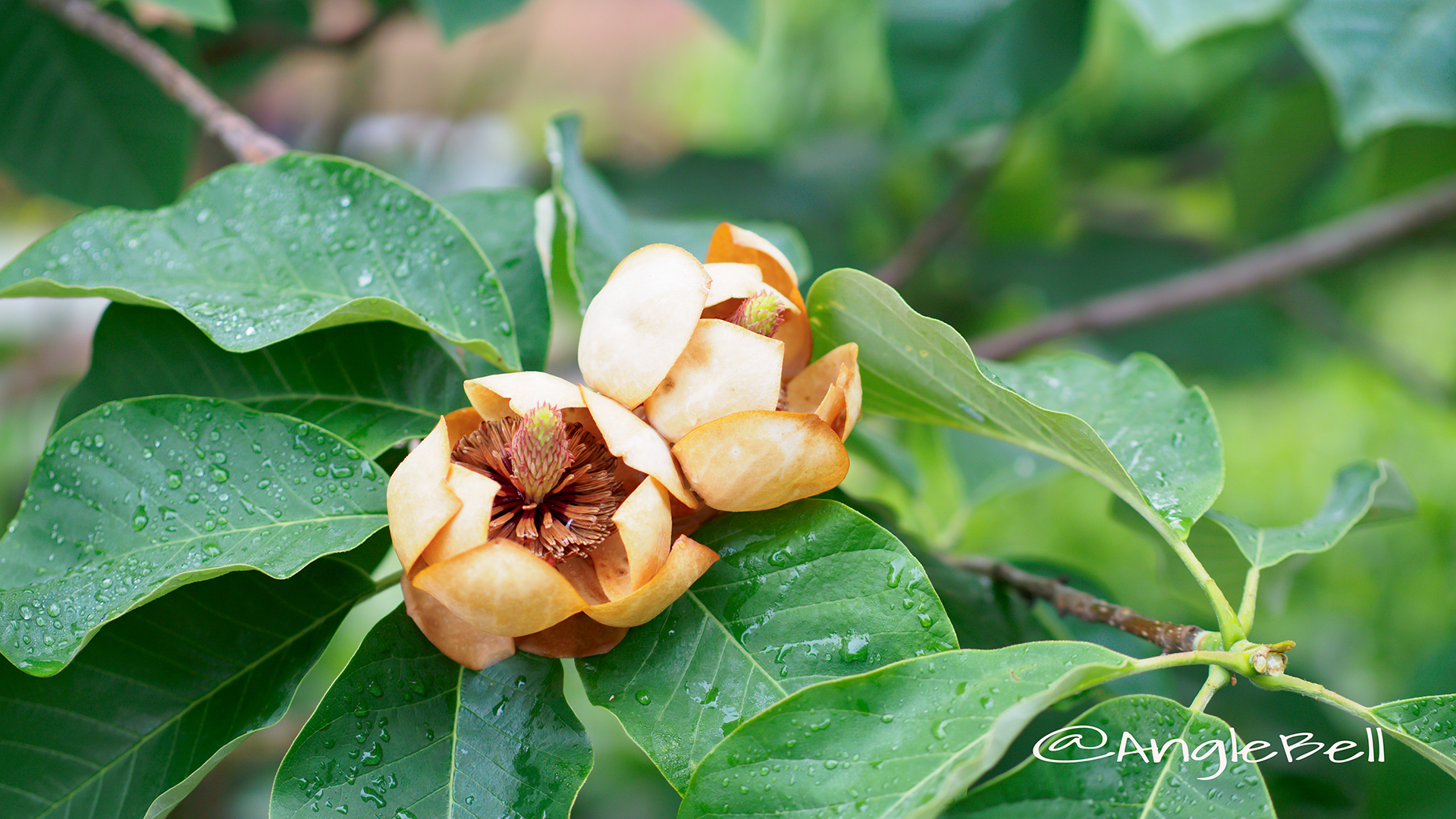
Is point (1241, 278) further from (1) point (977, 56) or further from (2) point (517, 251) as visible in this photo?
(2) point (517, 251)

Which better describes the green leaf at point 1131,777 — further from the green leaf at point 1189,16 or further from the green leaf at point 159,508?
the green leaf at point 1189,16

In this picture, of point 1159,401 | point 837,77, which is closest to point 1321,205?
point 837,77

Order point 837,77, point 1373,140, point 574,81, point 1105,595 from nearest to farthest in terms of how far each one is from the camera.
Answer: point 1105,595 → point 1373,140 → point 837,77 → point 574,81

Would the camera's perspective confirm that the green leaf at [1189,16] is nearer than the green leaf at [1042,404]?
No

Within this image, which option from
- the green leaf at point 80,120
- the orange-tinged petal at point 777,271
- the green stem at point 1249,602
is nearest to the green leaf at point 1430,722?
the green stem at point 1249,602

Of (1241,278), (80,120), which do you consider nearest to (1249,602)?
(1241,278)

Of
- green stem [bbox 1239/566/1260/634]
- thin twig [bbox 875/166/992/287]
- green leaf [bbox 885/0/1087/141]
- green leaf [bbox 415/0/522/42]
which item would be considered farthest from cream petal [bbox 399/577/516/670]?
thin twig [bbox 875/166/992/287]

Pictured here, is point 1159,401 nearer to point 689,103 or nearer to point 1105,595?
point 1105,595
